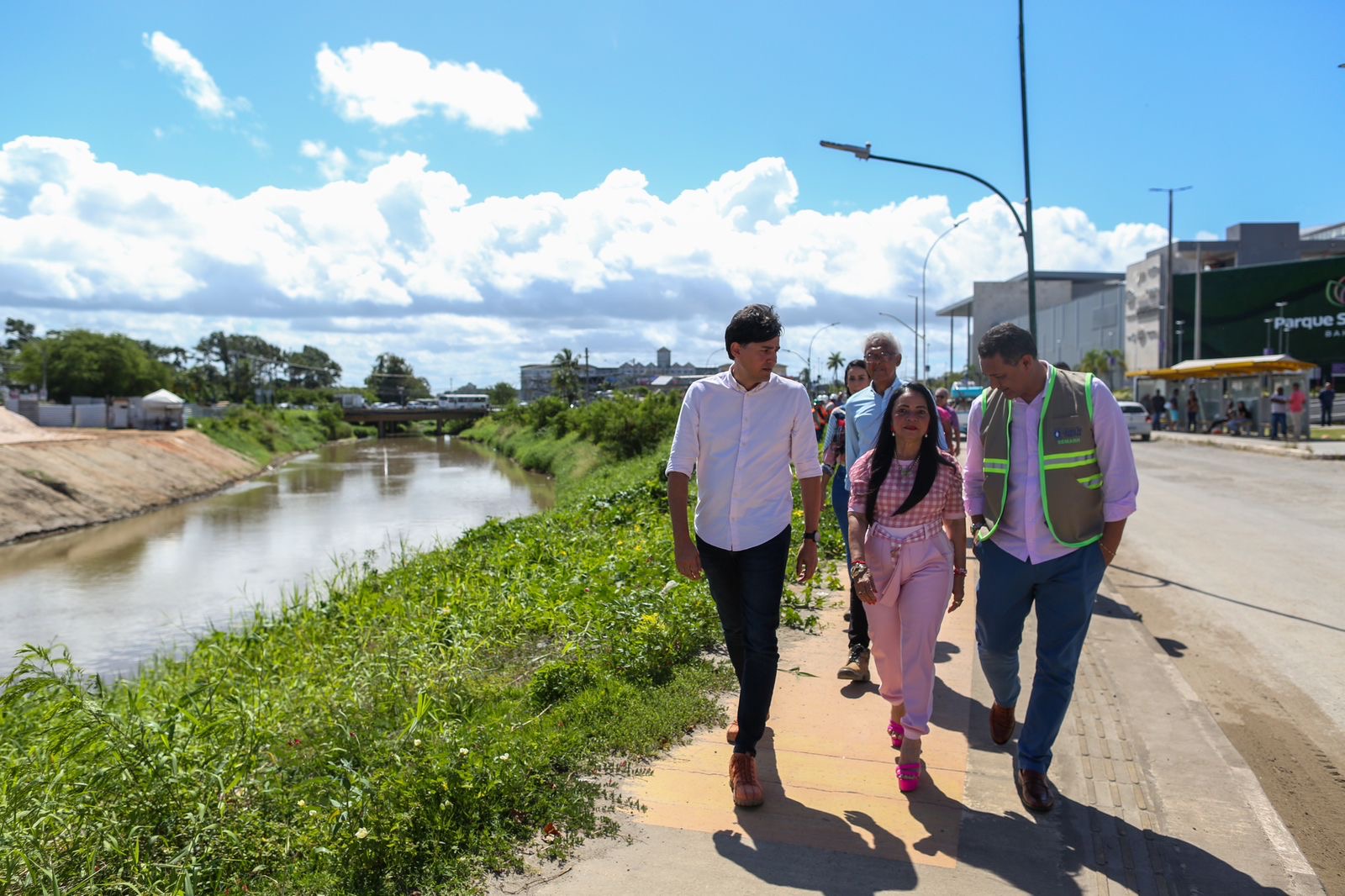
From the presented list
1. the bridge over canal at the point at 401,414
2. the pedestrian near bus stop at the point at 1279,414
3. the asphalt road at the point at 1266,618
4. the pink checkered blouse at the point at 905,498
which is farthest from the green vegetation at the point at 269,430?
the pink checkered blouse at the point at 905,498

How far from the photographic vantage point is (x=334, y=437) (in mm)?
82312

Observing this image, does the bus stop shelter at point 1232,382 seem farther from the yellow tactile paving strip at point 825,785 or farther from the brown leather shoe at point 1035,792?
the brown leather shoe at point 1035,792

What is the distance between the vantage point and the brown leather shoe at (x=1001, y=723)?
425 centimetres

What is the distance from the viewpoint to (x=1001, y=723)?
4.27m

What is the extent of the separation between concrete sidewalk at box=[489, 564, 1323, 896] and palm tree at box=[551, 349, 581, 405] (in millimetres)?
82817

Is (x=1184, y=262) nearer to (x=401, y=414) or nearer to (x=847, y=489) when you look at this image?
(x=401, y=414)

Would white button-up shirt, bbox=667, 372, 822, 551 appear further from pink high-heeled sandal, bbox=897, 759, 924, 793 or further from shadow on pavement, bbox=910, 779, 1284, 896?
shadow on pavement, bbox=910, 779, 1284, 896

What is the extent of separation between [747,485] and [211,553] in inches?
842

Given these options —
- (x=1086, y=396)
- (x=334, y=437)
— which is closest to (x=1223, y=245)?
(x=334, y=437)

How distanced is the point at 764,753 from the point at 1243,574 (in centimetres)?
697

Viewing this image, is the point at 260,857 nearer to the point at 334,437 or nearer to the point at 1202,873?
the point at 1202,873

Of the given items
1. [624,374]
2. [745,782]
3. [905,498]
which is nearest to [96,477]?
[745,782]

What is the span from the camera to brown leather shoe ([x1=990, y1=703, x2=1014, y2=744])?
4.25 m

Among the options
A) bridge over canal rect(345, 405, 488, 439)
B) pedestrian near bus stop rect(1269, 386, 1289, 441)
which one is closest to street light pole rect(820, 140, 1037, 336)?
pedestrian near bus stop rect(1269, 386, 1289, 441)
